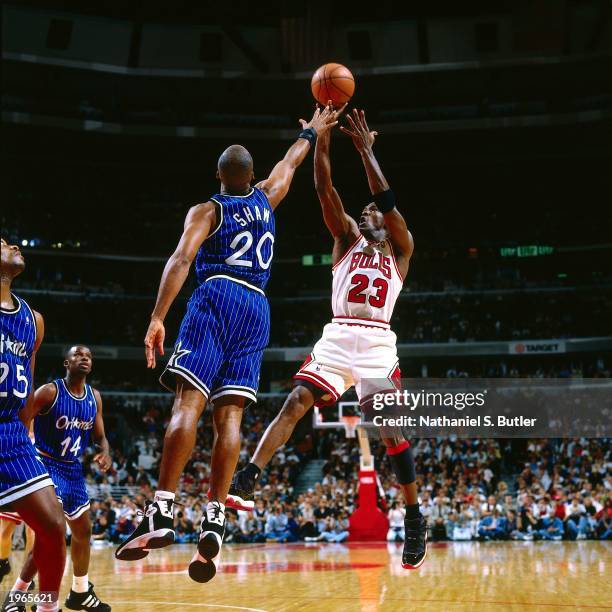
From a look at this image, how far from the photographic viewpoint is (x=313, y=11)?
1160 inches

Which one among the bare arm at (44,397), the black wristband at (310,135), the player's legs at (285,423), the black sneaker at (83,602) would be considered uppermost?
the black wristband at (310,135)

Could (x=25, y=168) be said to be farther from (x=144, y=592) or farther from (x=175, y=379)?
(x=175, y=379)

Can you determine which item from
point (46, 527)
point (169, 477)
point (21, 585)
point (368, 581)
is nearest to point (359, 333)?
point (169, 477)

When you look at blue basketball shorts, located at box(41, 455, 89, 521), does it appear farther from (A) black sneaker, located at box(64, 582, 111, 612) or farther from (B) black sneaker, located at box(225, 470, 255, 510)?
(B) black sneaker, located at box(225, 470, 255, 510)

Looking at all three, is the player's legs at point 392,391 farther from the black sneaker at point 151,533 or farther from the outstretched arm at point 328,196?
the black sneaker at point 151,533

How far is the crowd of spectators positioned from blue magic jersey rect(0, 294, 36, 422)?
600 inches

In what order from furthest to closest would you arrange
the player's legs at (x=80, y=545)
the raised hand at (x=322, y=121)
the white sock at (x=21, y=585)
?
1. the player's legs at (x=80, y=545)
2. the white sock at (x=21, y=585)
3. the raised hand at (x=322, y=121)

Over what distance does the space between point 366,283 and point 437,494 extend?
1537cm

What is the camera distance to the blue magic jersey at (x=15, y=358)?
5.57 metres

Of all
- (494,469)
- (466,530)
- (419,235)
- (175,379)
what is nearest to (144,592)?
(175,379)

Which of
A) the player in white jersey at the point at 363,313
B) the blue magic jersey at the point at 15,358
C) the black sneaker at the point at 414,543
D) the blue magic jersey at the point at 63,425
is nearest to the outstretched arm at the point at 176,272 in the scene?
the blue magic jersey at the point at 15,358

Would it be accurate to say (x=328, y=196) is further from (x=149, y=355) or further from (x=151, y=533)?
(x=151, y=533)

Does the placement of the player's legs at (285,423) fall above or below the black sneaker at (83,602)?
above

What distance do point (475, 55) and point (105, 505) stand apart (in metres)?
19.3
